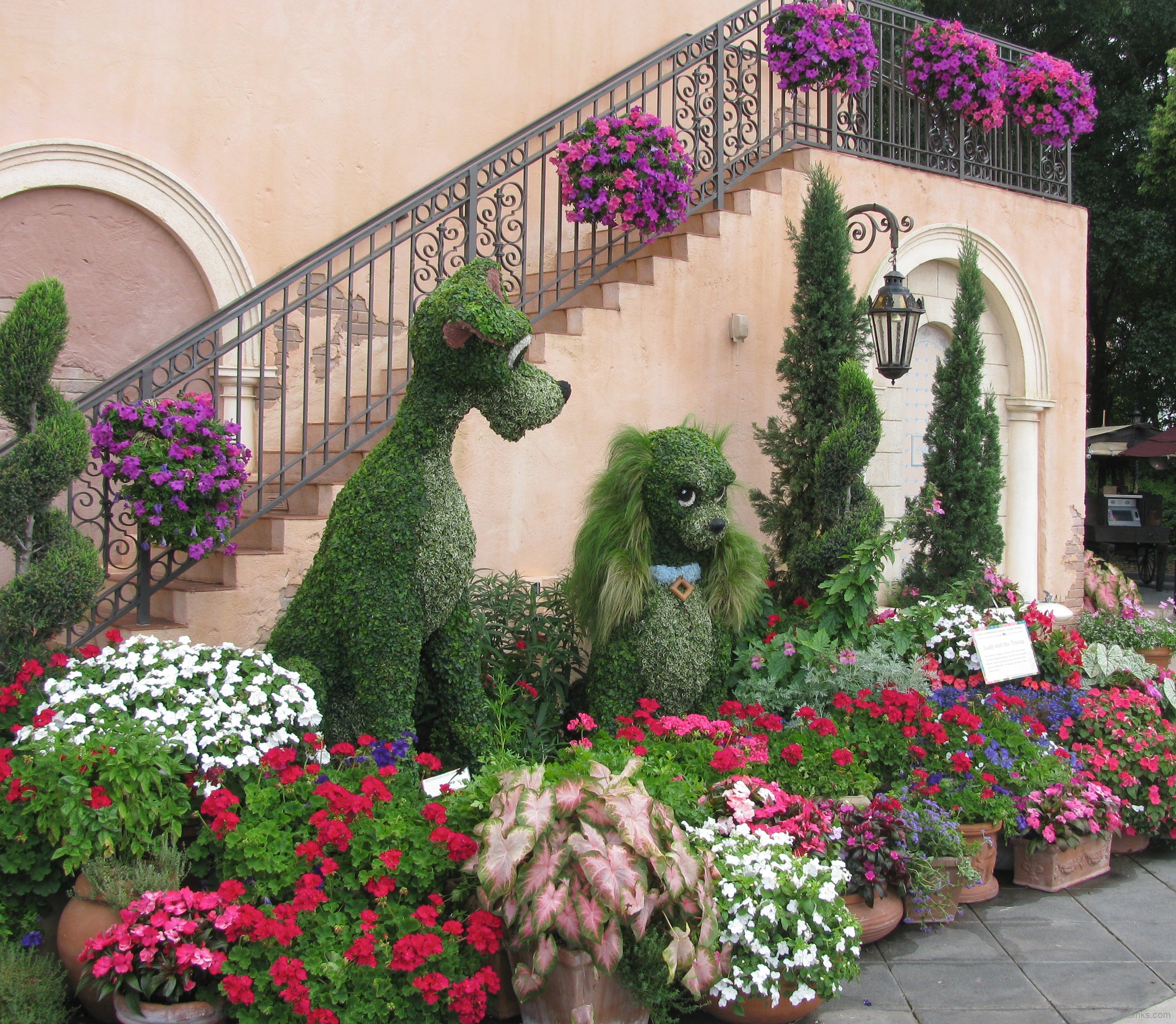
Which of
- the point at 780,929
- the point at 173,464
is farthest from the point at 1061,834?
the point at 173,464

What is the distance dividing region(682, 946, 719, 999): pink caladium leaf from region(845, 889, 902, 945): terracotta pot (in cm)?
82

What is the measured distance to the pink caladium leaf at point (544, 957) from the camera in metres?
2.87

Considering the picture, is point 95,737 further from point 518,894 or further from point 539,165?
point 539,165

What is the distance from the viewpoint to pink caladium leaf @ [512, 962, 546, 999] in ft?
9.62

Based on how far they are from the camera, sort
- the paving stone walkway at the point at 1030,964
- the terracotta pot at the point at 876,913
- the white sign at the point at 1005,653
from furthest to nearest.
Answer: the white sign at the point at 1005,653 < the terracotta pot at the point at 876,913 < the paving stone walkway at the point at 1030,964

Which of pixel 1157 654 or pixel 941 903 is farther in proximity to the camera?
pixel 1157 654

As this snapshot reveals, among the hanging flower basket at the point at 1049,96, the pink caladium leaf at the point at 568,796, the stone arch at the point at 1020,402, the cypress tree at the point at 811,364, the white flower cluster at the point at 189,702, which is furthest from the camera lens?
the stone arch at the point at 1020,402

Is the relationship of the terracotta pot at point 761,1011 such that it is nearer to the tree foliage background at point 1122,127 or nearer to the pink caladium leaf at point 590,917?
the pink caladium leaf at point 590,917

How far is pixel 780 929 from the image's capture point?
10.5 ft

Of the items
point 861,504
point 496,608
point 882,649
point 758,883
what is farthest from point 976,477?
point 758,883

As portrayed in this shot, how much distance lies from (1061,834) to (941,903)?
0.79 meters

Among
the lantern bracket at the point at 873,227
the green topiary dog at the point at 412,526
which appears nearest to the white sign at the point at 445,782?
the green topiary dog at the point at 412,526

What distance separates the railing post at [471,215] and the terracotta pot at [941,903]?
3905 mm

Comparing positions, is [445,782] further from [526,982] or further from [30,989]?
[30,989]
